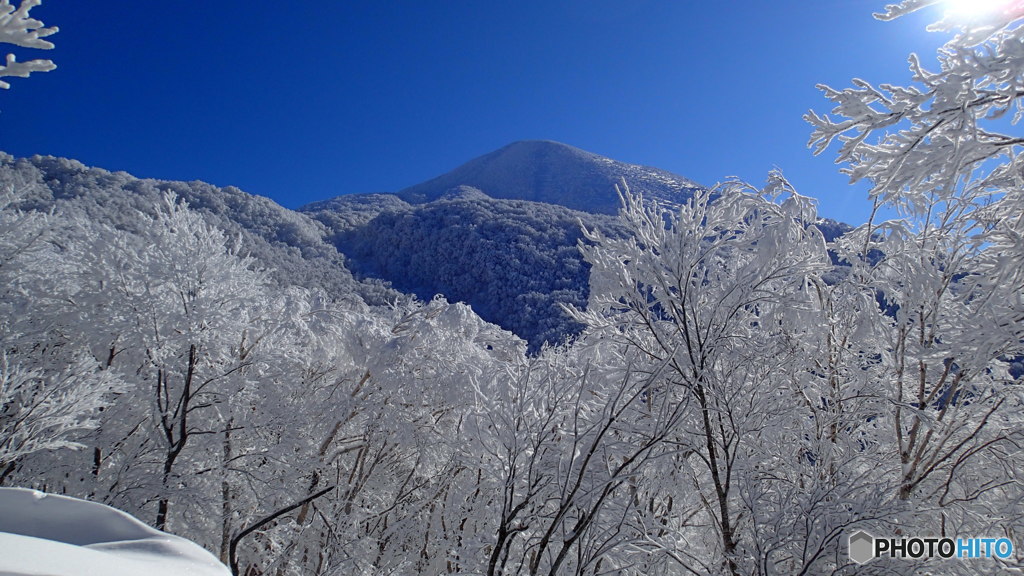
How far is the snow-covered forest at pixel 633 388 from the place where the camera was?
2480mm

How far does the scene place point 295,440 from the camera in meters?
6.57

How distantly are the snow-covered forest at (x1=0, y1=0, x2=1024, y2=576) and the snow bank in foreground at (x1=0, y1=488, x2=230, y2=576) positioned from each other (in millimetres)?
662

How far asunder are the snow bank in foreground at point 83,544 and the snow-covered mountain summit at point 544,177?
353ft

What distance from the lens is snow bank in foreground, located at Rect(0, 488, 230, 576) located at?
68 centimetres

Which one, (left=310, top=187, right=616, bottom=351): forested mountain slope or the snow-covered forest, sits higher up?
(left=310, top=187, right=616, bottom=351): forested mountain slope

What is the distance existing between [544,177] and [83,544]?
15364 cm

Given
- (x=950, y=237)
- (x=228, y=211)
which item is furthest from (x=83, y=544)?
(x=228, y=211)

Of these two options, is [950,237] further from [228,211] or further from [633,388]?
[228,211]

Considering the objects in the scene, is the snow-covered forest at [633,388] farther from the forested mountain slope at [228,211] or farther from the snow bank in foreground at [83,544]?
the forested mountain slope at [228,211]

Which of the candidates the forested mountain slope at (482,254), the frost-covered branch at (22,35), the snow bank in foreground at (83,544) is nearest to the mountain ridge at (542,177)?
the forested mountain slope at (482,254)

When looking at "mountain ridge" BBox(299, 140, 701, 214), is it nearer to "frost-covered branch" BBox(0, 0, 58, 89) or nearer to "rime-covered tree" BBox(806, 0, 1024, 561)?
"rime-covered tree" BBox(806, 0, 1024, 561)

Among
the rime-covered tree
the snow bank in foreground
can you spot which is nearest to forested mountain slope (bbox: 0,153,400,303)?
the rime-covered tree

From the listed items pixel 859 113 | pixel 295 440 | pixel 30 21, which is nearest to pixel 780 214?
pixel 859 113

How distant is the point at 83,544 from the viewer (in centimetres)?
98
